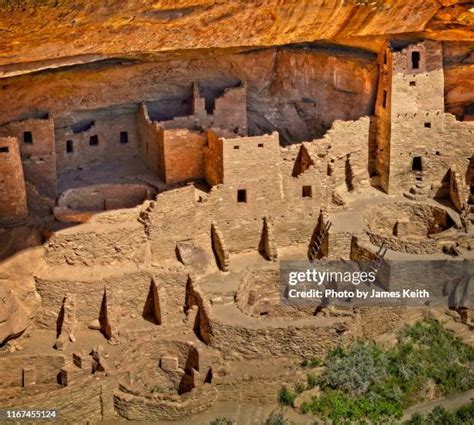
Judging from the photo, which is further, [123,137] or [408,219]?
[123,137]

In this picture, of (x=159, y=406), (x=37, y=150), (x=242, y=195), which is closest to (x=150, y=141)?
(x=37, y=150)

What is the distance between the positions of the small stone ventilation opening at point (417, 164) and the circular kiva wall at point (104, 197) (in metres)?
6.41

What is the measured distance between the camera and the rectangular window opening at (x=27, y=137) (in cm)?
1903

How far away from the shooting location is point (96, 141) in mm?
20875

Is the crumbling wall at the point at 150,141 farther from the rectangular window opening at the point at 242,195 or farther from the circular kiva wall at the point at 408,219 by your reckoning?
the circular kiva wall at the point at 408,219

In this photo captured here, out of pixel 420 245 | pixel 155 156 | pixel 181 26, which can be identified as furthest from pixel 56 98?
pixel 420 245

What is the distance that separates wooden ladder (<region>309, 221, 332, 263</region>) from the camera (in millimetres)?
19403

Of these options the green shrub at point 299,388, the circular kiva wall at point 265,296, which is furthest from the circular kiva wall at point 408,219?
the green shrub at point 299,388

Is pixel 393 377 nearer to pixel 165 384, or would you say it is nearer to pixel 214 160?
pixel 165 384

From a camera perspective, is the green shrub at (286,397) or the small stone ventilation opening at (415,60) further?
the small stone ventilation opening at (415,60)

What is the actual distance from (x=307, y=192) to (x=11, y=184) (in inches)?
247

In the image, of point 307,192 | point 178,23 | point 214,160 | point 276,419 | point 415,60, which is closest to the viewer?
point 178,23

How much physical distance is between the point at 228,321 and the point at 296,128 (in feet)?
21.8

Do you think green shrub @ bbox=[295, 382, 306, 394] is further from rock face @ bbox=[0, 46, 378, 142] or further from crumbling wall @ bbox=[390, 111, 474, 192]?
rock face @ bbox=[0, 46, 378, 142]
